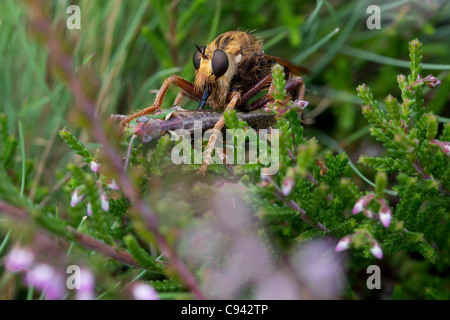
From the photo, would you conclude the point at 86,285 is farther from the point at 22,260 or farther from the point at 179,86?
the point at 179,86

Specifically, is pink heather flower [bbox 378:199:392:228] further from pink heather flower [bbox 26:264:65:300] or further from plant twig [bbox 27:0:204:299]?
pink heather flower [bbox 26:264:65:300]

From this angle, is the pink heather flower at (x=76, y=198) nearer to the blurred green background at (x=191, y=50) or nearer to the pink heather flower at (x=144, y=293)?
the pink heather flower at (x=144, y=293)

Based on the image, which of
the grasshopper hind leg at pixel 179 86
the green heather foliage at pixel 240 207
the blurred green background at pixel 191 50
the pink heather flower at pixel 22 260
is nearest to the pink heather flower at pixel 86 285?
the green heather foliage at pixel 240 207

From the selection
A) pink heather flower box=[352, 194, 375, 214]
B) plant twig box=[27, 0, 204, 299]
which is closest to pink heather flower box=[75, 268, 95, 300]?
plant twig box=[27, 0, 204, 299]

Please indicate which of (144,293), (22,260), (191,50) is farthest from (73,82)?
(191,50)

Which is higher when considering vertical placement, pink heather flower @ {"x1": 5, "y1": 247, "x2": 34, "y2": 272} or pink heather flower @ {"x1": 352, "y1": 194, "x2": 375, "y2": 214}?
pink heather flower @ {"x1": 352, "y1": 194, "x2": 375, "y2": 214}
